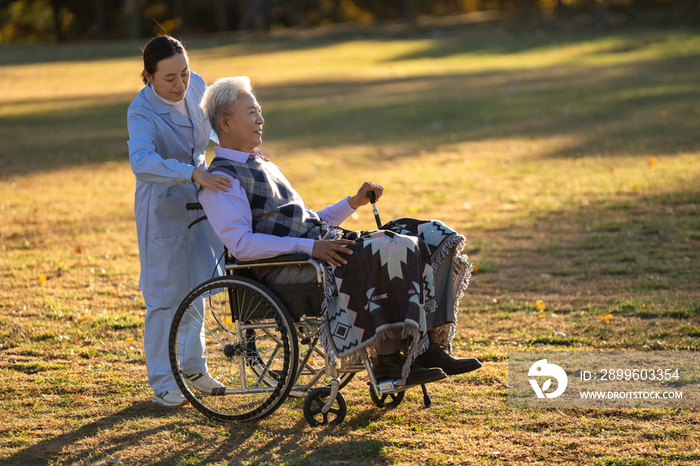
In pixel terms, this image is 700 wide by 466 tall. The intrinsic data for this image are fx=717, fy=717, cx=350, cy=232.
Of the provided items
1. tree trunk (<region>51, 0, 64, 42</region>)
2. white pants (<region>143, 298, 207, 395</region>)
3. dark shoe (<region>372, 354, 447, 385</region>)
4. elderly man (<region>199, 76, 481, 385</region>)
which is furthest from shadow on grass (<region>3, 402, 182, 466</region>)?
tree trunk (<region>51, 0, 64, 42</region>)

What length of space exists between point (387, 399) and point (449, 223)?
4012 mm

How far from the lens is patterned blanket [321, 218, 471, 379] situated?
3.12 m

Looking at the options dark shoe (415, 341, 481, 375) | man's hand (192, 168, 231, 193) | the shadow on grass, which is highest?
man's hand (192, 168, 231, 193)

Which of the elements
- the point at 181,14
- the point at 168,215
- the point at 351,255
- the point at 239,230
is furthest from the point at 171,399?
the point at 181,14

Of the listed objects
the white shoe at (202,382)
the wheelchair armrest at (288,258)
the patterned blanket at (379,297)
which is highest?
the wheelchair armrest at (288,258)

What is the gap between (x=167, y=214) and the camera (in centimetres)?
366

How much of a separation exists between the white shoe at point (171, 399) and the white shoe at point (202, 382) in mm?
78

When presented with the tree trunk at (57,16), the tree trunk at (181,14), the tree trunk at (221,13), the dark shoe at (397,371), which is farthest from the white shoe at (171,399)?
the tree trunk at (57,16)

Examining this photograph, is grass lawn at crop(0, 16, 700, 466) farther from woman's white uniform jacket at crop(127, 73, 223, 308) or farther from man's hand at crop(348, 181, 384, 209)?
man's hand at crop(348, 181, 384, 209)

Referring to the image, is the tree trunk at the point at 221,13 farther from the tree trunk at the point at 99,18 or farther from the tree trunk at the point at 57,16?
the tree trunk at the point at 57,16

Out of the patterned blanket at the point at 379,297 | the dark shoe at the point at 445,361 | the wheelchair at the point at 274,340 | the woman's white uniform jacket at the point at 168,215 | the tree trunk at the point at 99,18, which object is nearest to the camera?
the patterned blanket at the point at 379,297

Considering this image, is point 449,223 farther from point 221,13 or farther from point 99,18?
point 99,18

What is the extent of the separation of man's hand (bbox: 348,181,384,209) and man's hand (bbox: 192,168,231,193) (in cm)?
73

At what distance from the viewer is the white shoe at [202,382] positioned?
3.71 meters
